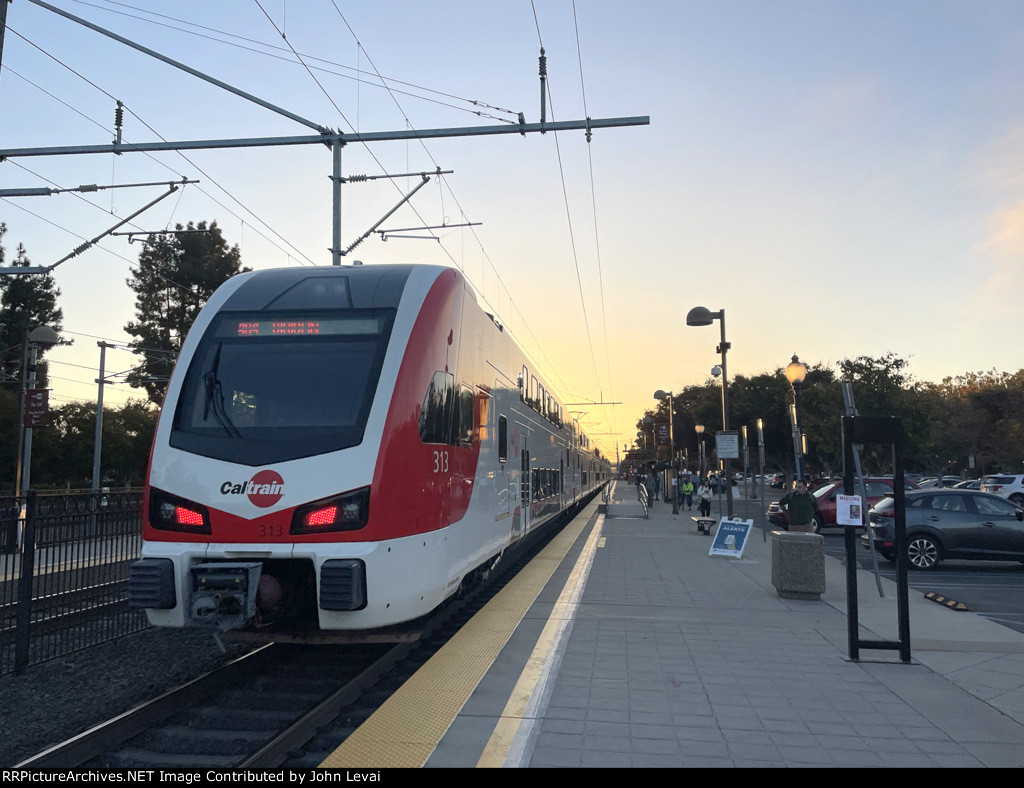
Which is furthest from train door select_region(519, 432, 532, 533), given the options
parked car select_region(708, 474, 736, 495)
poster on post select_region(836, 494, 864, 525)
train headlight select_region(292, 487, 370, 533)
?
parked car select_region(708, 474, 736, 495)

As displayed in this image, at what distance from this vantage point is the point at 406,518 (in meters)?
6.78

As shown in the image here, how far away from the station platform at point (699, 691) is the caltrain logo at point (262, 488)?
174 centimetres

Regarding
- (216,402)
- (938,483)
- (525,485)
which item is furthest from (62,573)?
(938,483)

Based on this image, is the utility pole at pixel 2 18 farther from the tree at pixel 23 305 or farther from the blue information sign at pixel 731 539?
the tree at pixel 23 305

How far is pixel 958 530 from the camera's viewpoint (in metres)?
15.2

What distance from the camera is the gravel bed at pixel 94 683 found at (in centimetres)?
586

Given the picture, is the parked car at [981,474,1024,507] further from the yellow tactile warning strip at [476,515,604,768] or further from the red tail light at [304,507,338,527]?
the red tail light at [304,507,338,527]

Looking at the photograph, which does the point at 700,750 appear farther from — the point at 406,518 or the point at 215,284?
the point at 215,284

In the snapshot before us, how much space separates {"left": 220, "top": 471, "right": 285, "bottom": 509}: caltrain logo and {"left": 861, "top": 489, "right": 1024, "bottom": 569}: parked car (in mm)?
11798

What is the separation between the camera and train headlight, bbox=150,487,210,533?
6621 mm

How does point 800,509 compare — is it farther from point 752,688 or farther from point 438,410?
point 438,410

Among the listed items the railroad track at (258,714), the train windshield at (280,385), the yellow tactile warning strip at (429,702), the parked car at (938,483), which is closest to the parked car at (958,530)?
the yellow tactile warning strip at (429,702)

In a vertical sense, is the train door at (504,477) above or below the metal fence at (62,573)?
above
